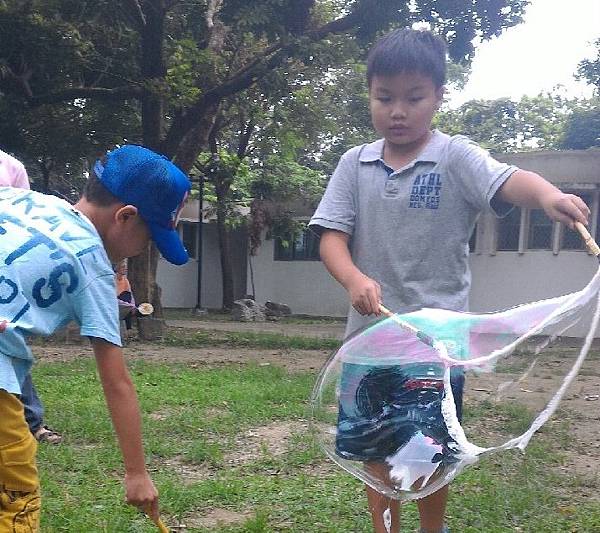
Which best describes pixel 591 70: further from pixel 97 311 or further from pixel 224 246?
pixel 97 311

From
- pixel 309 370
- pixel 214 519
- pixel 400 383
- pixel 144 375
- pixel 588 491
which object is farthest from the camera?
pixel 309 370

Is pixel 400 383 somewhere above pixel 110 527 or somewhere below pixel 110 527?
above

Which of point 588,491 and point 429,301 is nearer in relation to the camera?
point 429,301

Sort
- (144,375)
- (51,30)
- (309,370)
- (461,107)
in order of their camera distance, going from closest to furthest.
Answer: (144,375)
(309,370)
(51,30)
(461,107)

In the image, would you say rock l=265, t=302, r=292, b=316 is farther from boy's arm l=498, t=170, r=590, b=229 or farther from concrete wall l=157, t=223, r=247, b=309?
boy's arm l=498, t=170, r=590, b=229

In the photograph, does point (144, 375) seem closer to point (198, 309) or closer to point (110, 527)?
point (110, 527)

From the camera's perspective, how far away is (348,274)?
2.18m

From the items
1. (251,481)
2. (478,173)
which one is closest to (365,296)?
(478,173)

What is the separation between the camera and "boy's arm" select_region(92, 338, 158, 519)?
6.08 ft

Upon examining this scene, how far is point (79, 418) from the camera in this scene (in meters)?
4.65

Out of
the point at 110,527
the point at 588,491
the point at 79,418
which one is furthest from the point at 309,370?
the point at 110,527

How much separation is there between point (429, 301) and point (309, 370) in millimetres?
5388

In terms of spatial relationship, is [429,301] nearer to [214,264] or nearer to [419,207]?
[419,207]

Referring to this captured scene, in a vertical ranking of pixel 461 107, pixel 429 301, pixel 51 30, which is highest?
pixel 461 107
